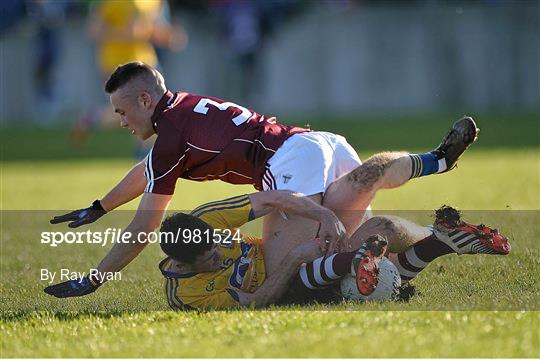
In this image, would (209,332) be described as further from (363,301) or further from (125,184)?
(125,184)

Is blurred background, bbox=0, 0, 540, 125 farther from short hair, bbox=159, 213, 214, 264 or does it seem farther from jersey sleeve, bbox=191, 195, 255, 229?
short hair, bbox=159, 213, 214, 264

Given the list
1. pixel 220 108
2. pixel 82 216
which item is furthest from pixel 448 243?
pixel 82 216

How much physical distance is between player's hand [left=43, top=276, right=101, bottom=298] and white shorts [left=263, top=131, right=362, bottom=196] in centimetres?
116

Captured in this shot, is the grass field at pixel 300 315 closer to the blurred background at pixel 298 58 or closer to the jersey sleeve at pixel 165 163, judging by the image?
the jersey sleeve at pixel 165 163

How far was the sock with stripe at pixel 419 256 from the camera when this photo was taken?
6152mm

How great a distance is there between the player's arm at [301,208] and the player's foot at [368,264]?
161 mm

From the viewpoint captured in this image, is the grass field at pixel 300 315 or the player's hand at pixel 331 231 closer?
the grass field at pixel 300 315

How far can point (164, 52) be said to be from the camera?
811 inches

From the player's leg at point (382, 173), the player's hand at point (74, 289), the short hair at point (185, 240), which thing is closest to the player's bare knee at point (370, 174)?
the player's leg at point (382, 173)

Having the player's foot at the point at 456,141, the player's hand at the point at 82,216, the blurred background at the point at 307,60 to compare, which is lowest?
the blurred background at the point at 307,60

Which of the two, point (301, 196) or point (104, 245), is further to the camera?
point (104, 245)

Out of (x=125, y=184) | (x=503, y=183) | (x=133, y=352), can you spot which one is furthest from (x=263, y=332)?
(x=503, y=183)

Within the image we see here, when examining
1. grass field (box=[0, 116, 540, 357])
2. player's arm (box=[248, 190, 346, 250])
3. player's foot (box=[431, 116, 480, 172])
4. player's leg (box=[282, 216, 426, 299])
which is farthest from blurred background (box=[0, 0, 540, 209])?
player's arm (box=[248, 190, 346, 250])

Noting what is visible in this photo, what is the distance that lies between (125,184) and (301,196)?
143 cm
